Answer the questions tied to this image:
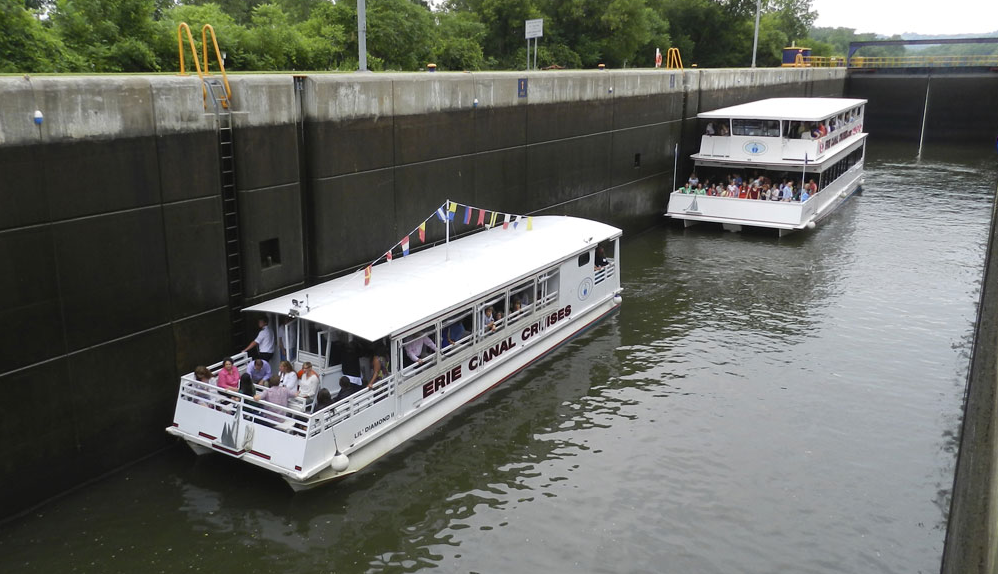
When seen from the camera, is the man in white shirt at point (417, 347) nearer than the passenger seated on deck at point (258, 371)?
No

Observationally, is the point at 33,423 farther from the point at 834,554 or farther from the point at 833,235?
the point at 833,235

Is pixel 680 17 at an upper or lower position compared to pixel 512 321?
upper

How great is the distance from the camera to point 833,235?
2911 cm

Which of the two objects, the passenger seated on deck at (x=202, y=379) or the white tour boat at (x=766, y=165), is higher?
the white tour boat at (x=766, y=165)

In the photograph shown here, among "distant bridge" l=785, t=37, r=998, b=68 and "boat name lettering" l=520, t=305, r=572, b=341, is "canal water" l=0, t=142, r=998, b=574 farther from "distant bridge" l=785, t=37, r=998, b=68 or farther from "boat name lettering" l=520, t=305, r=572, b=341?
"distant bridge" l=785, t=37, r=998, b=68

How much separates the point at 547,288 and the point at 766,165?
53.8ft

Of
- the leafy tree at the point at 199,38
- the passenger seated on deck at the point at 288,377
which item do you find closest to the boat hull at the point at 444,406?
the passenger seated on deck at the point at 288,377

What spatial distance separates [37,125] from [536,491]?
28.3 ft

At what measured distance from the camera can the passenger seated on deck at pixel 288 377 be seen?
12461mm

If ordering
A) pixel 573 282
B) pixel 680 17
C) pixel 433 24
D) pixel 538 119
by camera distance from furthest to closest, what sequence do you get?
pixel 680 17 → pixel 433 24 → pixel 538 119 → pixel 573 282

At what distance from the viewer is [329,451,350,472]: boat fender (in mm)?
11656

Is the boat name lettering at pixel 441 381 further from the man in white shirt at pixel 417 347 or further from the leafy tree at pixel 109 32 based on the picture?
the leafy tree at pixel 109 32

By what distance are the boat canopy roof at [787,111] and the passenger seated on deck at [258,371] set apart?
904 inches

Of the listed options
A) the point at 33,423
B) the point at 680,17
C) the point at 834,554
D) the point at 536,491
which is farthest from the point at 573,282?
the point at 680,17
